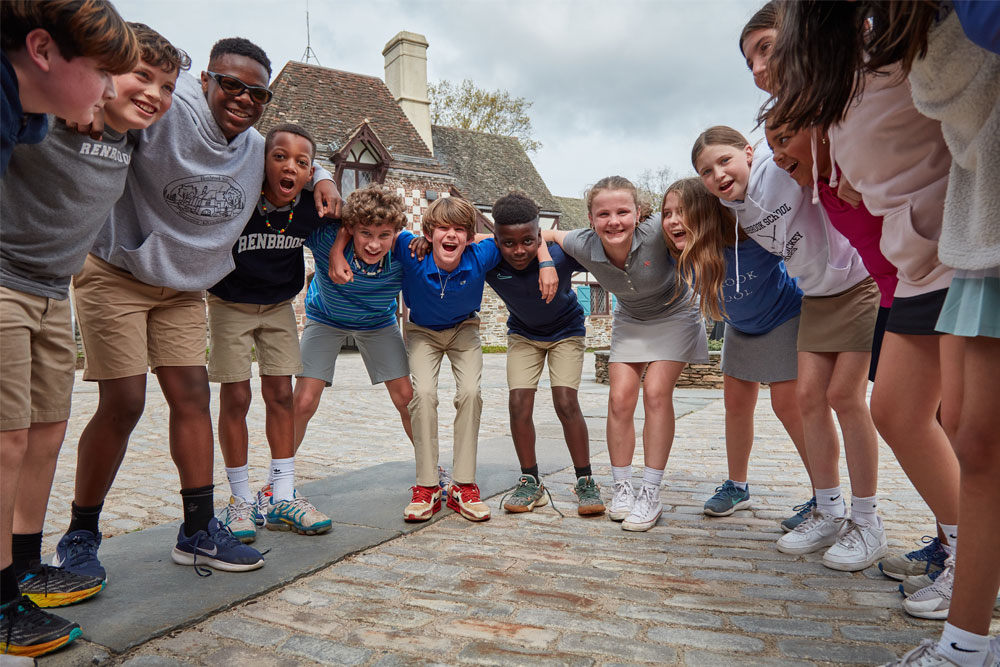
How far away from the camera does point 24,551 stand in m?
2.34

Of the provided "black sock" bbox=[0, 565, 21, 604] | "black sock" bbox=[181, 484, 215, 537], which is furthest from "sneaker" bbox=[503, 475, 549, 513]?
"black sock" bbox=[0, 565, 21, 604]

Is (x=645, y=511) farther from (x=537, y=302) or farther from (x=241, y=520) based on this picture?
(x=241, y=520)

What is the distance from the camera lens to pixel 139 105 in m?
2.33

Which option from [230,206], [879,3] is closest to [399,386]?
[230,206]

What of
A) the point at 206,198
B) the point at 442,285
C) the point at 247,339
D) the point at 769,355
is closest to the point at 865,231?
the point at 769,355

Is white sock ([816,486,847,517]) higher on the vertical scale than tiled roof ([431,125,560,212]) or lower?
lower

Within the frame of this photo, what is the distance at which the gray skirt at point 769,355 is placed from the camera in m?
3.41

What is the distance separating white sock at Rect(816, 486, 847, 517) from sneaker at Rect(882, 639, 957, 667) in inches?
51.8

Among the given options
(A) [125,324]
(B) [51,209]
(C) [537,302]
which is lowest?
(A) [125,324]

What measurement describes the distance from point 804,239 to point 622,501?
1.57m

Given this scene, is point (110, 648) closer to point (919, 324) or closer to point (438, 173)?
point (919, 324)

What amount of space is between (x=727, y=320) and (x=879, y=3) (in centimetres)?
228

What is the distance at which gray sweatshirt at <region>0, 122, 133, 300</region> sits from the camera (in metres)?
2.05

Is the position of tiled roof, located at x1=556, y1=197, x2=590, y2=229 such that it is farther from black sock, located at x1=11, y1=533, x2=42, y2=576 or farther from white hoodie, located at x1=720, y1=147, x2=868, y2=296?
black sock, located at x1=11, y1=533, x2=42, y2=576
